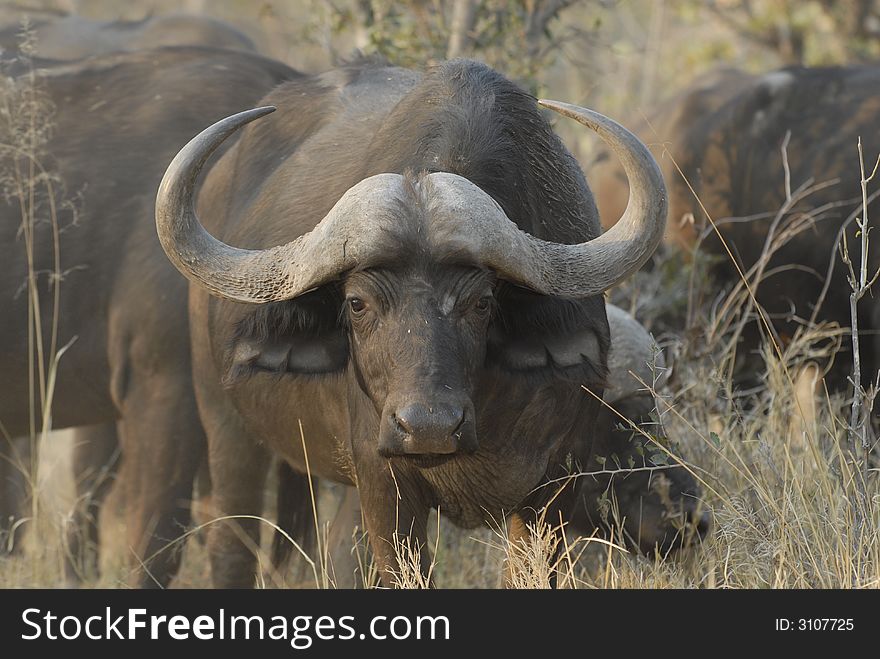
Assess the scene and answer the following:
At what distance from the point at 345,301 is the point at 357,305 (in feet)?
0.34

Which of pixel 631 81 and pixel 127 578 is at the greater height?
pixel 631 81

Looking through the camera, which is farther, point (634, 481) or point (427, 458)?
point (634, 481)

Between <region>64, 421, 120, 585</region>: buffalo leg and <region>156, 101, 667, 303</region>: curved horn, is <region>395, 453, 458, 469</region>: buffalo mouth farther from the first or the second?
<region>64, 421, 120, 585</region>: buffalo leg

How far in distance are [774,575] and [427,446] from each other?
3.60 ft

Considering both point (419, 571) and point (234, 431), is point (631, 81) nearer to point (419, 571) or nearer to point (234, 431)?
point (234, 431)

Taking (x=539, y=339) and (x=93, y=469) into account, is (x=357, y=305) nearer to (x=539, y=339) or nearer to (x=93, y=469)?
(x=539, y=339)

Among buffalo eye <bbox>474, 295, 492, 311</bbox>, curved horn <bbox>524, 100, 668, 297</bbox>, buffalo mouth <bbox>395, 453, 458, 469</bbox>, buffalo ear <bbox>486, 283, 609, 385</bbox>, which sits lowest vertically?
buffalo mouth <bbox>395, 453, 458, 469</bbox>

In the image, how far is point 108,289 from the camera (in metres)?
5.41

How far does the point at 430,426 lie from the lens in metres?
3.39

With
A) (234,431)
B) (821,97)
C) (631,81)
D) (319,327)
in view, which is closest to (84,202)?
(234,431)

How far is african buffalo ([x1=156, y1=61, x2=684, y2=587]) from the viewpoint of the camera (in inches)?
143

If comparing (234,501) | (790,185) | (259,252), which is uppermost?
(790,185)

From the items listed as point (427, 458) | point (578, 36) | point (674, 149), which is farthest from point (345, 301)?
point (674, 149)

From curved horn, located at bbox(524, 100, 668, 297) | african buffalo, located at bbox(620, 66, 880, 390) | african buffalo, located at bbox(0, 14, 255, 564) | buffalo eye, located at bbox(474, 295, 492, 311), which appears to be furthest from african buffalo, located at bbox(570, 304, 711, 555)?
african buffalo, located at bbox(0, 14, 255, 564)
